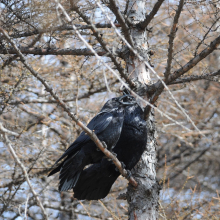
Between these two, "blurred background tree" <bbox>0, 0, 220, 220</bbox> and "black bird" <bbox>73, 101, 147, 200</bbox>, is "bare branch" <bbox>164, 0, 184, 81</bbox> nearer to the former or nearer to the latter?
"blurred background tree" <bbox>0, 0, 220, 220</bbox>

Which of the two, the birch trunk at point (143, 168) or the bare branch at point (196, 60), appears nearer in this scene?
the bare branch at point (196, 60)

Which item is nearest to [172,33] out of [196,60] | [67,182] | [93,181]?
[196,60]

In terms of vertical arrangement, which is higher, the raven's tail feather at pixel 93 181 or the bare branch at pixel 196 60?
the bare branch at pixel 196 60

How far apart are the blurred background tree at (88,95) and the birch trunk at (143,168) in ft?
0.43

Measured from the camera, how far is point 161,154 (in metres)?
8.04

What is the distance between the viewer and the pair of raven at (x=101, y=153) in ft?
11.8

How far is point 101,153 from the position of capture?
376 centimetres

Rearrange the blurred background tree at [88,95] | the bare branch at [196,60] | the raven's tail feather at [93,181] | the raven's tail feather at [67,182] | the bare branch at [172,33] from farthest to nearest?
the raven's tail feather at [93,181] → the blurred background tree at [88,95] → the raven's tail feather at [67,182] → the bare branch at [196,60] → the bare branch at [172,33]

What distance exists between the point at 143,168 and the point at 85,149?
2.42 feet

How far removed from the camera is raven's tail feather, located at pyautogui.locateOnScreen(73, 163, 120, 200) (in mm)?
3973

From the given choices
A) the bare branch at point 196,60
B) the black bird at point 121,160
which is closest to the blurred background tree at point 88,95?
the bare branch at point 196,60

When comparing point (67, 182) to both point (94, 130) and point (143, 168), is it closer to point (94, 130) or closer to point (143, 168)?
point (94, 130)

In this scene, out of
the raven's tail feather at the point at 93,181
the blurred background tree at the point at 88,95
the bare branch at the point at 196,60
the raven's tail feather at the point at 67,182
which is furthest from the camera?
the raven's tail feather at the point at 93,181

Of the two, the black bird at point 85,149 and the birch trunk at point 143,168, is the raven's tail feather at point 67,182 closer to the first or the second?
the black bird at point 85,149
